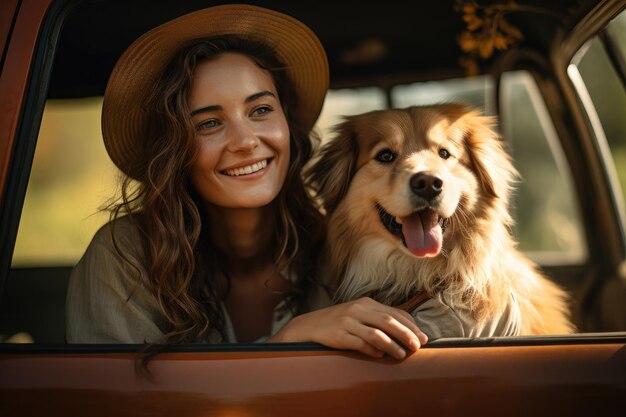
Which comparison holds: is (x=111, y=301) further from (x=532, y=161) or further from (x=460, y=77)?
(x=532, y=161)

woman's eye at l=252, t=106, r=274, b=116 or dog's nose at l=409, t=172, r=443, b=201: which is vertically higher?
woman's eye at l=252, t=106, r=274, b=116

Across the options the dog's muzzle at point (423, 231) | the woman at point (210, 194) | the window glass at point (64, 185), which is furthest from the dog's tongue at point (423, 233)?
the window glass at point (64, 185)

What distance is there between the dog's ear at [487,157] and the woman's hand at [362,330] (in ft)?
2.78

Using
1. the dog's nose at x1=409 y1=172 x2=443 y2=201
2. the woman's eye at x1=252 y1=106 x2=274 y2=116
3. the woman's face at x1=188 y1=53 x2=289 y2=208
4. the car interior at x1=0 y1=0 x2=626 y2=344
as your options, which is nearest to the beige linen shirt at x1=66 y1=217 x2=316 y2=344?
the car interior at x1=0 y1=0 x2=626 y2=344

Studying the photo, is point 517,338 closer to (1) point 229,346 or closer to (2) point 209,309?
(1) point 229,346

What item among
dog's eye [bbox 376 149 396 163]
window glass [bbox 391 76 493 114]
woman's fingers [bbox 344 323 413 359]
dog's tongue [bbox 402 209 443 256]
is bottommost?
woman's fingers [bbox 344 323 413 359]

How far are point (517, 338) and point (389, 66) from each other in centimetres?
225

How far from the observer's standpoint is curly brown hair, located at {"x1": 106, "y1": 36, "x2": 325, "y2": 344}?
1.93 metres

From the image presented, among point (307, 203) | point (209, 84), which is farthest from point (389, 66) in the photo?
point (209, 84)

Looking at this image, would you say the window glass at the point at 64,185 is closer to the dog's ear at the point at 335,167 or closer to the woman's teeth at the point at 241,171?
the woman's teeth at the point at 241,171

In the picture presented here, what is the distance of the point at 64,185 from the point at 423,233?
5.60 meters

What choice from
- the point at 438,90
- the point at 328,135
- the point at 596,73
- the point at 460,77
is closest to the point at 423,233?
the point at 328,135

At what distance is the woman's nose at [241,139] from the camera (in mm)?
2055

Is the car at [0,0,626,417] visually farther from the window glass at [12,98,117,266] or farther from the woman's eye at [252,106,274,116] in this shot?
the woman's eye at [252,106,274,116]
